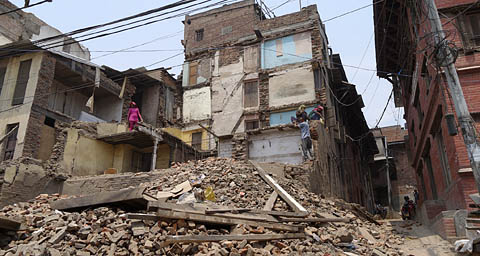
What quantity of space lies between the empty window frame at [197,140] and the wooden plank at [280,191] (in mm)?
13635

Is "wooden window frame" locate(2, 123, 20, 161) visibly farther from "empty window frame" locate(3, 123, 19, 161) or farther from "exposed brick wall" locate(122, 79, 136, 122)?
"exposed brick wall" locate(122, 79, 136, 122)

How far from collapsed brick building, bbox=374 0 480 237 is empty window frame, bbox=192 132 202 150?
43.8 feet

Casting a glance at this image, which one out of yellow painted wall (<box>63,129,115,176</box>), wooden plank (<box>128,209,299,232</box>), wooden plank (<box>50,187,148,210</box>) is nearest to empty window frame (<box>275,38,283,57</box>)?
yellow painted wall (<box>63,129,115,176</box>)

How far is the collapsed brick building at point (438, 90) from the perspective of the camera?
9930mm

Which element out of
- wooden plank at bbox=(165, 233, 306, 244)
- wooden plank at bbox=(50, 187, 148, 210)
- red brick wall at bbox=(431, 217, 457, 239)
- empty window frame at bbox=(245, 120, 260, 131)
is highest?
empty window frame at bbox=(245, 120, 260, 131)

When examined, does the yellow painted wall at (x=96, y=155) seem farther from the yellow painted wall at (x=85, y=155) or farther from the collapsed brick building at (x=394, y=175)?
the collapsed brick building at (x=394, y=175)

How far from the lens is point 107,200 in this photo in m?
8.83

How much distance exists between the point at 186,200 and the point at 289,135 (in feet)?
24.0

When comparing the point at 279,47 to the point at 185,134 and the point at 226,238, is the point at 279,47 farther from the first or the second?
the point at 226,238

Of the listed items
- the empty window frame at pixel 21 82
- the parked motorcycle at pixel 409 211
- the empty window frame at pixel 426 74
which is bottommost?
the parked motorcycle at pixel 409 211

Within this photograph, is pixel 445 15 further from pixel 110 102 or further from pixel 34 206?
pixel 110 102

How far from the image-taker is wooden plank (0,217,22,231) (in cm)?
820

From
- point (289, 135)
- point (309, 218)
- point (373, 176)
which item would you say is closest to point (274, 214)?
point (309, 218)

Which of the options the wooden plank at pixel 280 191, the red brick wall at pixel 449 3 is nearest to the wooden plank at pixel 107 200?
the wooden plank at pixel 280 191
